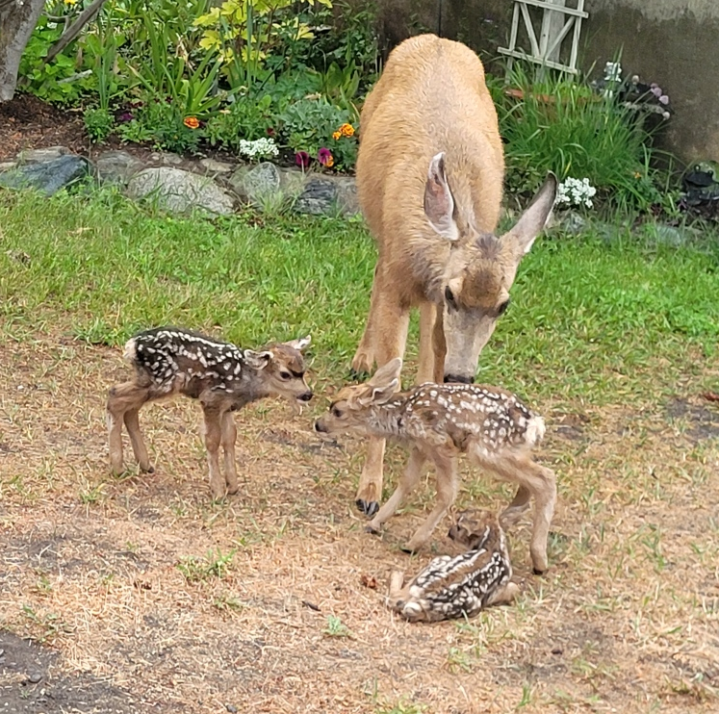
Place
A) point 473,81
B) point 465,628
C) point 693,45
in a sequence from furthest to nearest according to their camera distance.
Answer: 1. point 693,45
2. point 473,81
3. point 465,628

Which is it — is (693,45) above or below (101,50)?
above

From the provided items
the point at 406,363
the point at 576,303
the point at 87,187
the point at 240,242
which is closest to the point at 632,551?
the point at 406,363

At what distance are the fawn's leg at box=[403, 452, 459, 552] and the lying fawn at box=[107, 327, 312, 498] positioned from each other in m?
0.73

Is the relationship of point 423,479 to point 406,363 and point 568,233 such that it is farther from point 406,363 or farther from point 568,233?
point 568,233

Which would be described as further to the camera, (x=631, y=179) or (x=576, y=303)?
(x=631, y=179)

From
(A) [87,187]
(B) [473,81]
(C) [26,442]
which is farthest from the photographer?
(A) [87,187]

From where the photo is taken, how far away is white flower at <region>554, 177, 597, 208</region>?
10.1 metres

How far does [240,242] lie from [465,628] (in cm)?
479

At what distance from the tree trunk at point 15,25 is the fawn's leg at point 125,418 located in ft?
17.5

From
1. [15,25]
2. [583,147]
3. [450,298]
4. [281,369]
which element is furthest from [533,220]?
[15,25]

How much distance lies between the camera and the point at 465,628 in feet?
15.2

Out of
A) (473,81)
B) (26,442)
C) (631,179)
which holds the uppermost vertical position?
(473,81)

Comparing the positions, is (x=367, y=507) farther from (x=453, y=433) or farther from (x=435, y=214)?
(x=435, y=214)

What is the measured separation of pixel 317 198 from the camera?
9.95 meters
